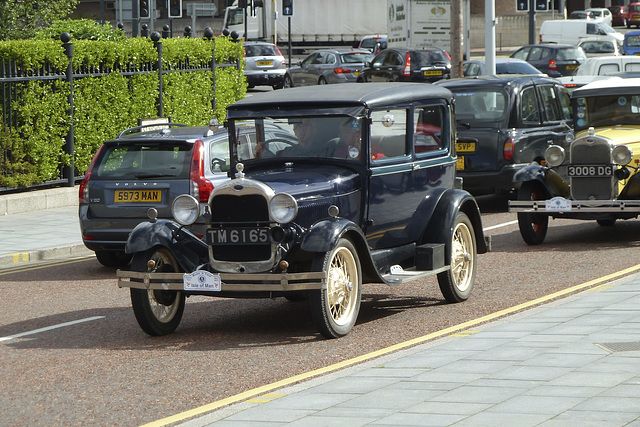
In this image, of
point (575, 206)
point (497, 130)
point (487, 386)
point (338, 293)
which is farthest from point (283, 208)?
point (497, 130)

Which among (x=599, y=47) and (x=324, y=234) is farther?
(x=599, y=47)

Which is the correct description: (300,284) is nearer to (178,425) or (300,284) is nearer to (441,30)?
(178,425)

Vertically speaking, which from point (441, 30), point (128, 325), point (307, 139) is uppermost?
point (441, 30)

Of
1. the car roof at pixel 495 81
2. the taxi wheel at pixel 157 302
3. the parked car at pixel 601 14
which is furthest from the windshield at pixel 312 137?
the parked car at pixel 601 14

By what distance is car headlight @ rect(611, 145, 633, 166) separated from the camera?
1336 cm

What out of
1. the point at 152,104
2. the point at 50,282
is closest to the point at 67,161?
the point at 152,104

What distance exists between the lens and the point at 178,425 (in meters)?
6.04

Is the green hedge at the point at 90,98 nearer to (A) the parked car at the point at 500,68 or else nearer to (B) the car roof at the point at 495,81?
(B) the car roof at the point at 495,81

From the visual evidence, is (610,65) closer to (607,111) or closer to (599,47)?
(607,111)

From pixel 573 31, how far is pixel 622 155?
144 ft

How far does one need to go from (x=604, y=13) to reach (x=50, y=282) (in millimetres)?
69704

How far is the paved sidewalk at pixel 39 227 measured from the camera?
1369cm

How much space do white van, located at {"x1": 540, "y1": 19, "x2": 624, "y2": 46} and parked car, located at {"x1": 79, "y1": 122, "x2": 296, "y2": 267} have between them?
149ft

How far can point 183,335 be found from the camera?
894 cm
